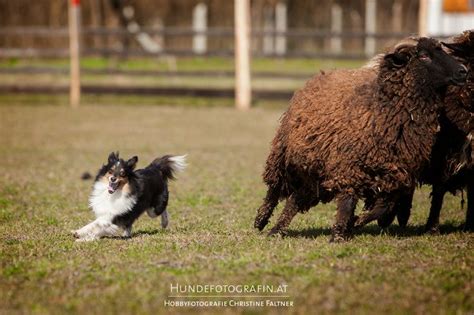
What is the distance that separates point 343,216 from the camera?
838 centimetres

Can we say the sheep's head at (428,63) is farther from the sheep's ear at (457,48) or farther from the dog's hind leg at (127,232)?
the dog's hind leg at (127,232)

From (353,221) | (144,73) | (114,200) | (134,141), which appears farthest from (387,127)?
(144,73)

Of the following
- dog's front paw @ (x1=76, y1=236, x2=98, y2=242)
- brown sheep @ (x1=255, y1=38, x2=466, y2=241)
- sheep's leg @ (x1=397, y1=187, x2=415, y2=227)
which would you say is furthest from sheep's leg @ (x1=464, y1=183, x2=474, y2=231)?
dog's front paw @ (x1=76, y1=236, x2=98, y2=242)

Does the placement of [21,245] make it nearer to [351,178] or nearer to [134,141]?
[351,178]

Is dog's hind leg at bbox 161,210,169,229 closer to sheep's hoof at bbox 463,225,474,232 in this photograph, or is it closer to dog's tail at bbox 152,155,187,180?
dog's tail at bbox 152,155,187,180

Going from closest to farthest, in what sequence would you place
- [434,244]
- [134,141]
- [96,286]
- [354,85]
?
[96,286] < [434,244] < [354,85] < [134,141]

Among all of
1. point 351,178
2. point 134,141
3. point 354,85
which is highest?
point 354,85

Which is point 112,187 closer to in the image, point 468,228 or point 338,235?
point 338,235

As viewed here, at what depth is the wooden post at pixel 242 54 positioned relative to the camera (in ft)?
85.4

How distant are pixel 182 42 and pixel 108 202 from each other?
3025cm

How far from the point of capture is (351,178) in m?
8.38

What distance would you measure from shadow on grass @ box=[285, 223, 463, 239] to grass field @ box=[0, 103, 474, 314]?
14 mm

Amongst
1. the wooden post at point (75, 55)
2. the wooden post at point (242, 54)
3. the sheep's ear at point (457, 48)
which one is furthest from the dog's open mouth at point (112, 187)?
the wooden post at point (75, 55)

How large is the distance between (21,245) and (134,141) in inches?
456
